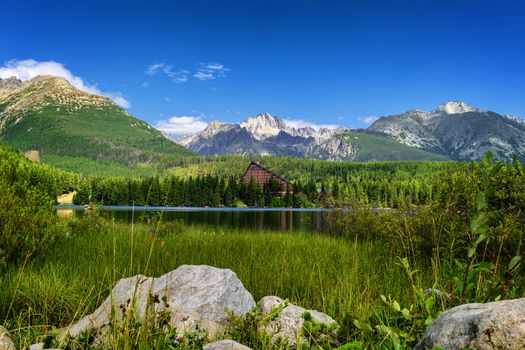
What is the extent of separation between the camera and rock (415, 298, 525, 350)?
2500 millimetres

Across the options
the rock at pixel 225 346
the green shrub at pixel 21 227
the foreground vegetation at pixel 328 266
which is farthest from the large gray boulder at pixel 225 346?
the green shrub at pixel 21 227

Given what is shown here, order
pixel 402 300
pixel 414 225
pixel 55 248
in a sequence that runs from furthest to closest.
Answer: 1. pixel 414 225
2. pixel 55 248
3. pixel 402 300

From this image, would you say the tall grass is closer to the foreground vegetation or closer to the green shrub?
the foreground vegetation

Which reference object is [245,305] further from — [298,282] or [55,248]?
[55,248]

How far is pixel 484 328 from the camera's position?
2.59 m

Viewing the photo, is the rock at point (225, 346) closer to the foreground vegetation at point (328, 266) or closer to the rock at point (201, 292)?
the foreground vegetation at point (328, 266)

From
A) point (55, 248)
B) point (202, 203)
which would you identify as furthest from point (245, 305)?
point (202, 203)

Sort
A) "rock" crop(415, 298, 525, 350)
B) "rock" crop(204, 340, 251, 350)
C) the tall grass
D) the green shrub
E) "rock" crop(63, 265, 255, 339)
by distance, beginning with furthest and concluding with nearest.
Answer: the green shrub, "rock" crop(63, 265, 255, 339), the tall grass, "rock" crop(204, 340, 251, 350), "rock" crop(415, 298, 525, 350)

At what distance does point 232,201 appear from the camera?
16750 cm

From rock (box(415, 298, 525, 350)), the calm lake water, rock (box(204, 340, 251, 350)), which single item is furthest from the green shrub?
rock (box(415, 298, 525, 350))

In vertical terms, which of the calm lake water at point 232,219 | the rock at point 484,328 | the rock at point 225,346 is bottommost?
the calm lake water at point 232,219

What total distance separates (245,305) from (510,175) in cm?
1116

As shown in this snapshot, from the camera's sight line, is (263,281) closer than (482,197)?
No

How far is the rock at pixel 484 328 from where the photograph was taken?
2500 mm
